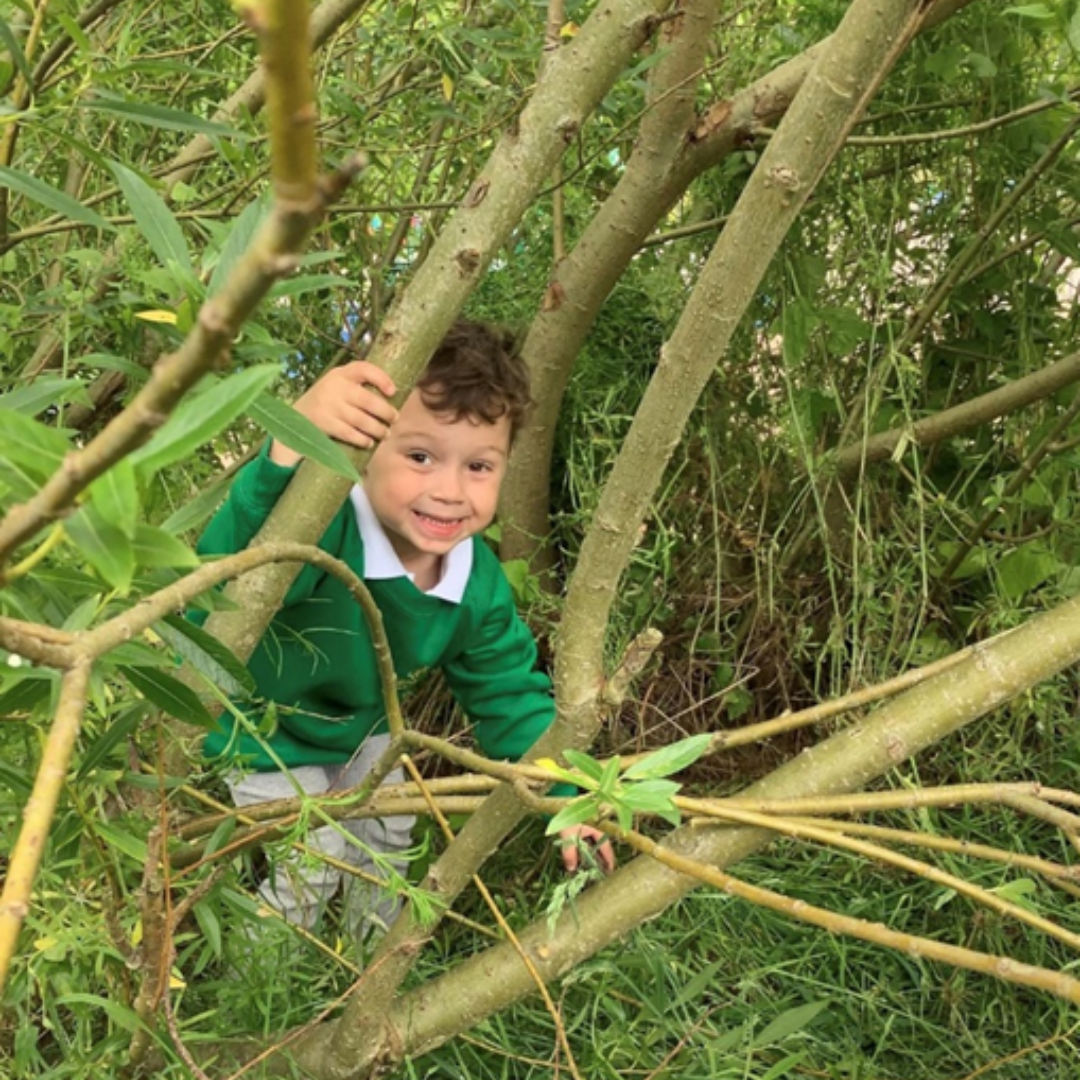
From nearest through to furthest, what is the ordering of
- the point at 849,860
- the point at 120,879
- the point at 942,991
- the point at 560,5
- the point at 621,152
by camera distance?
1. the point at 120,879
2. the point at 560,5
3. the point at 942,991
4. the point at 849,860
5. the point at 621,152

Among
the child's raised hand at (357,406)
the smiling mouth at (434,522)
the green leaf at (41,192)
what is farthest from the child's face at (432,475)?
the green leaf at (41,192)

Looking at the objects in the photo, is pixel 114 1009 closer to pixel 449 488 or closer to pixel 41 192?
pixel 41 192

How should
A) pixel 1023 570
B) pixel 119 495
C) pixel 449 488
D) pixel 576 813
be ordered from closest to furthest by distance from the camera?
pixel 119 495 → pixel 576 813 → pixel 449 488 → pixel 1023 570

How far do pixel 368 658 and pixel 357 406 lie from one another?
2.00 ft

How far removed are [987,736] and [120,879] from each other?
3.86ft

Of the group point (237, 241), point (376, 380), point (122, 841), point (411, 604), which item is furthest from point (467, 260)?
point (411, 604)

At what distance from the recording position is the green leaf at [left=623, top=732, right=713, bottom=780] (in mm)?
686

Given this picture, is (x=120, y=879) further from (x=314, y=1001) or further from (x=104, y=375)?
(x=104, y=375)

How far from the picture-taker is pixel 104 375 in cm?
148

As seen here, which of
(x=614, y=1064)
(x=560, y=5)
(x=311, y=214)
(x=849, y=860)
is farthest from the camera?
(x=849, y=860)

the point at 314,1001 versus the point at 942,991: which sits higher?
the point at 314,1001

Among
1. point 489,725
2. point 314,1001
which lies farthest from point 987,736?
point 314,1001

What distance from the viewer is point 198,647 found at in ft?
2.27

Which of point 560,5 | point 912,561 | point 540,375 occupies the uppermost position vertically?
point 560,5
